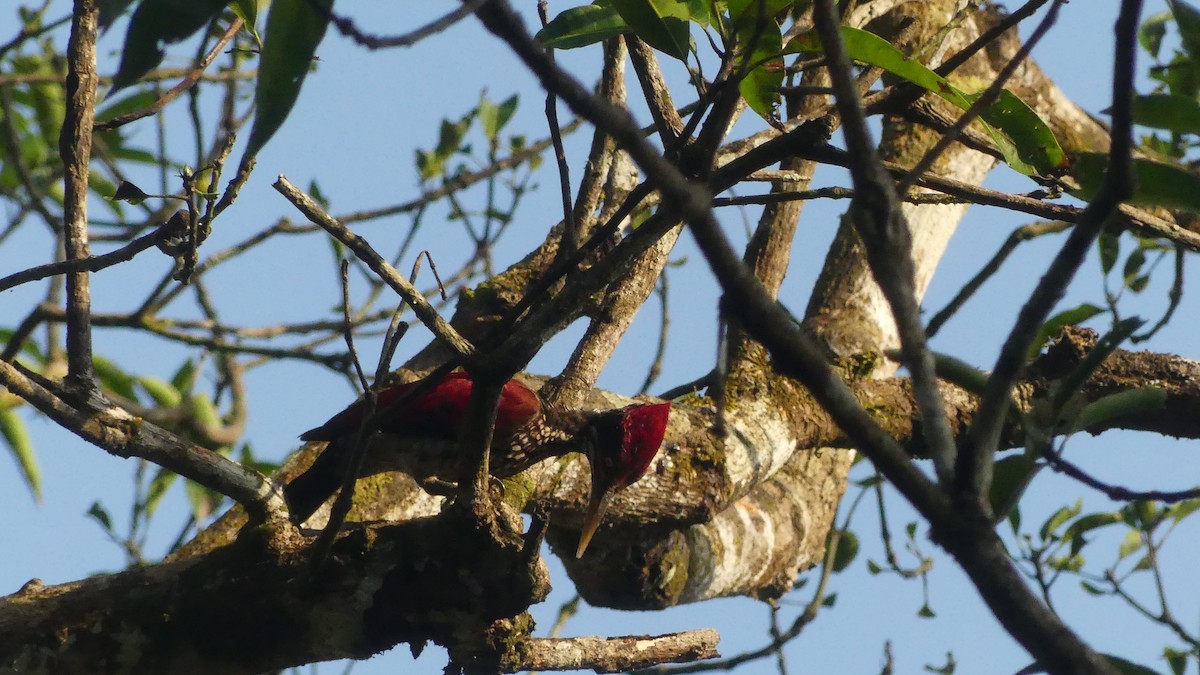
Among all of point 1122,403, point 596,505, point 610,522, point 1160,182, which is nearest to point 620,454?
point 596,505

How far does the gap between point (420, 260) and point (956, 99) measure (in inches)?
44.8

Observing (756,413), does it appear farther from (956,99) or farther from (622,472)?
(956,99)

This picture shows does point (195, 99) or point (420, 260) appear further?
point (195, 99)

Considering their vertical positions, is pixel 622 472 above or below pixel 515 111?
below

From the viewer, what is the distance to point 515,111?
518 centimetres

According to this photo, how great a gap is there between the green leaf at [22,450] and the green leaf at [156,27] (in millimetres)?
3043

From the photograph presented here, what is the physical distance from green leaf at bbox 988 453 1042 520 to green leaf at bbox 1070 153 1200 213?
0.39 meters

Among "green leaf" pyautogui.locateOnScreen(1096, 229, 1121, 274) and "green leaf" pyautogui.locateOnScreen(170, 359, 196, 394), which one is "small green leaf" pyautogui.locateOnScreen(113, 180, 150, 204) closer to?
"green leaf" pyautogui.locateOnScreen(170, 359, 196, 394)

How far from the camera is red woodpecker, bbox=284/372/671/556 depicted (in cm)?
354

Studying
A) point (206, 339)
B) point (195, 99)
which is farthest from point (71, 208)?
point (206, 339)

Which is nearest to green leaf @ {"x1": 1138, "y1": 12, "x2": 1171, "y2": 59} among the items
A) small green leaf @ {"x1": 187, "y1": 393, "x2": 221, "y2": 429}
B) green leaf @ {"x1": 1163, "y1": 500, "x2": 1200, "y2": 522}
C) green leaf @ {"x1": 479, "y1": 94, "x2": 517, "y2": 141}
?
green leaf @ {"x1": 1163, "y1": 500, "x2": 1200, "y2": 522}

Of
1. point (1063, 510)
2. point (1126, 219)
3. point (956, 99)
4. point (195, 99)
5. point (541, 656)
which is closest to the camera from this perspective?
point (956, 99)

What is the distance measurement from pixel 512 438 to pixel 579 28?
1.85 metres

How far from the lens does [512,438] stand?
3.77m
